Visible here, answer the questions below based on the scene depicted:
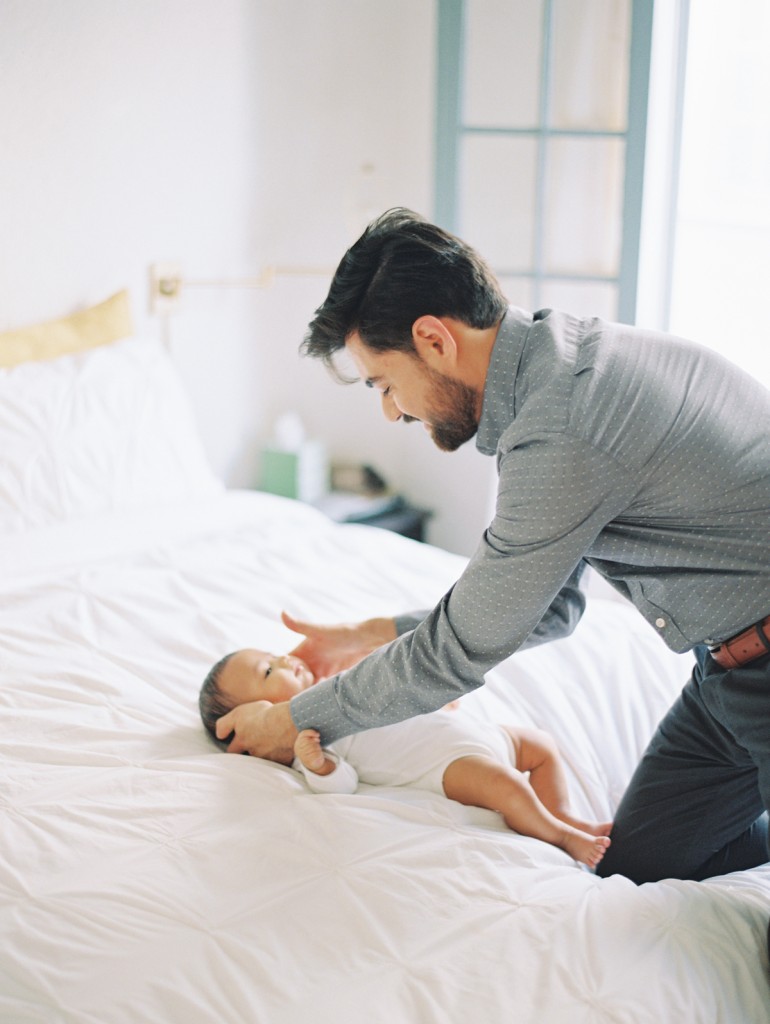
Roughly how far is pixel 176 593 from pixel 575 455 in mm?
1135

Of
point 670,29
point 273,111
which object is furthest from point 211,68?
point 670,29

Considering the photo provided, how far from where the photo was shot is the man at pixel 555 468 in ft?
4.30

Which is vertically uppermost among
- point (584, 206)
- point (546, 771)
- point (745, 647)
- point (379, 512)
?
point (584, 206)

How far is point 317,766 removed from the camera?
1.49 metres

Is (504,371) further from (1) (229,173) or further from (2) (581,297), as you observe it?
(1) (229,173)

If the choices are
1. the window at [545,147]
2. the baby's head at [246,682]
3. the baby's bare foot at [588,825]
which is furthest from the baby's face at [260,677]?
the window at [545,147]

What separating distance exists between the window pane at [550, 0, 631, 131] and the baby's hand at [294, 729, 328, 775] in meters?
2.17

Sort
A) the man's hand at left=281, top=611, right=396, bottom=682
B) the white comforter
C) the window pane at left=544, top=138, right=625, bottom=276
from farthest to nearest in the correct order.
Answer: the window pane at left=544, top=138, right=625, bottom=276
the man's hand at left=281, top=611, right=396, bottom=682
the white comforter

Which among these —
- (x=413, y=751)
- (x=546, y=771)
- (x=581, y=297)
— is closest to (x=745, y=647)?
(x=546, y=771)

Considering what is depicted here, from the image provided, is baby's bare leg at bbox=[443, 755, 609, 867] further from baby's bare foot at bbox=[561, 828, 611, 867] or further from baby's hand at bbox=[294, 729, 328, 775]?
baby's hand at bbox=[294, 729, 328, 775]

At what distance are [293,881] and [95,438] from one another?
1.52 m

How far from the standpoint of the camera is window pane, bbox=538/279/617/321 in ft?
10.1

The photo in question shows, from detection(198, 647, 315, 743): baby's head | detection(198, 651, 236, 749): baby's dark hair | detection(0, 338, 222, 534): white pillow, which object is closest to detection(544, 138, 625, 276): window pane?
detection(0, 338, 222, 534): white pillow

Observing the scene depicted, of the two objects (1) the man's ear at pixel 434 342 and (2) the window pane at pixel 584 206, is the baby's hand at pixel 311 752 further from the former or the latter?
(2) the window pane at pixel 584 206
